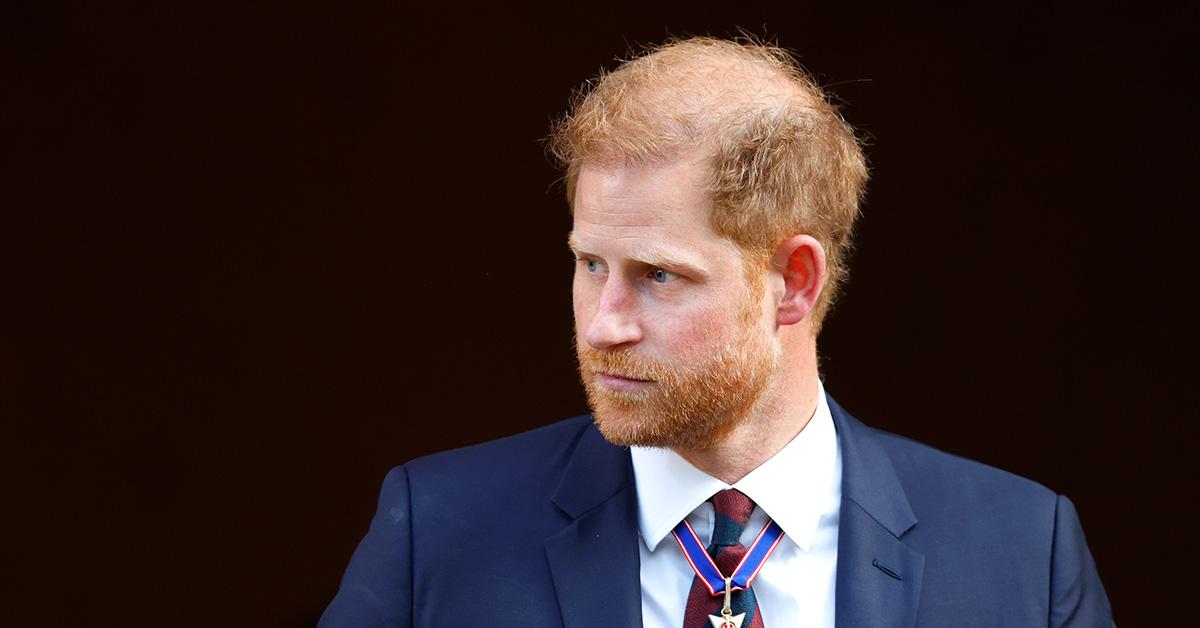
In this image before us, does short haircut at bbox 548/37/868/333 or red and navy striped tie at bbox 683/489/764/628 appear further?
red and navy striped tie at bbox 683/489/764/628

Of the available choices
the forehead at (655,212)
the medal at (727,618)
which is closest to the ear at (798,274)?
the forehead at (655,212)

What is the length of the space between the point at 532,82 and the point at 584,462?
70.8 inches

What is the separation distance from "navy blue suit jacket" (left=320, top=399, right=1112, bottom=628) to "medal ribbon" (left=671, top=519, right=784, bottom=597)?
0.08m

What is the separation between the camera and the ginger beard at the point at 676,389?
274 cm

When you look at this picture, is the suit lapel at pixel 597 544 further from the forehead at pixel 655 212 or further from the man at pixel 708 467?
the forehead at pixel 655 212

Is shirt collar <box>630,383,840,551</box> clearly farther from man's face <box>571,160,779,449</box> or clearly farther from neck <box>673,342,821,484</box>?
man's face <box>571,160,779,449</box>

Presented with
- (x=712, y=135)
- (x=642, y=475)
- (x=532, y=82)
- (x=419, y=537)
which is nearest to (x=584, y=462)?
(x=642, y=475)

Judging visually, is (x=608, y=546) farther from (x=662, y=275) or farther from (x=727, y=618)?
(x=662, y=275)

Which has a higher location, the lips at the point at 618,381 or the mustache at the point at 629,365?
the mustache at the point at 629,365

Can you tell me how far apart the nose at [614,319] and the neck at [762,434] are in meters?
0.30

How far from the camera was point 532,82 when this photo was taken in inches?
182

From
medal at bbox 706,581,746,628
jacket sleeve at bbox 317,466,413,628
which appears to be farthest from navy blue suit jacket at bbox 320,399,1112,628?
medal at bbox 706,581,746,628

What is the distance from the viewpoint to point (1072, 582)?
3.04 meters

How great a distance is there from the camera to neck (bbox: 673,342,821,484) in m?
2.93
